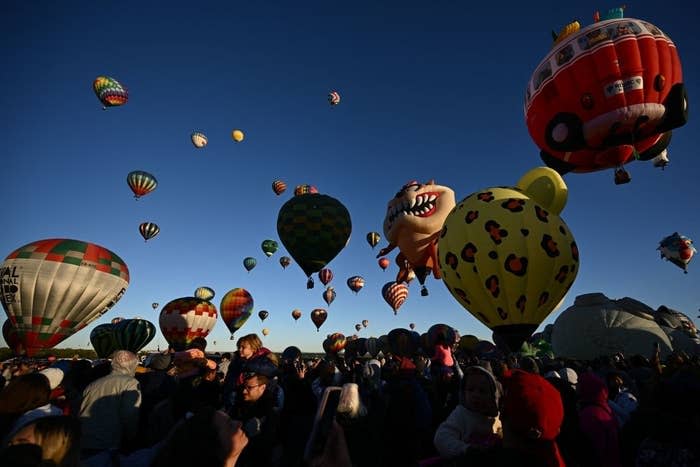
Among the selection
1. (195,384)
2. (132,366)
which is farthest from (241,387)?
(132,366)

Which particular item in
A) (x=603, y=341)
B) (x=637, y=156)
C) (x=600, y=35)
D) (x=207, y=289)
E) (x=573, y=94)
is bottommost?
(x=603, y=341)

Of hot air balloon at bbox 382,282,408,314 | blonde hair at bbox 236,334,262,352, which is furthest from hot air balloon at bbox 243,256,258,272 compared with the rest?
blonde hair at bbox 236,334,262,352

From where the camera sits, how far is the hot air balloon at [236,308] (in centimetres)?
2559

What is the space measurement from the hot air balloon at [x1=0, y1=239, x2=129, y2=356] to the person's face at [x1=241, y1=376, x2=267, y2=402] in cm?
1468

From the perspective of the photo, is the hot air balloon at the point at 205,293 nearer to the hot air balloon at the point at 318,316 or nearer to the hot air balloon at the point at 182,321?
the hot air balloon at the point at 318,316

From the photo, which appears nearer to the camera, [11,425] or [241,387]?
[11,425]

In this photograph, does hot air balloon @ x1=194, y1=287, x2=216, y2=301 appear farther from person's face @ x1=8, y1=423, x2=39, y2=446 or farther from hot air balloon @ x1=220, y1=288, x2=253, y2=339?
person's face @ x1=8, y1=423, x2=39, y2=446

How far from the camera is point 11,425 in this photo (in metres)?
2.66

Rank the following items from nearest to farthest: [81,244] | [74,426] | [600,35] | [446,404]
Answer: [74,426], [446,404], [600,35], [81,244]

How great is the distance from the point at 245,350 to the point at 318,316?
96.3 feet

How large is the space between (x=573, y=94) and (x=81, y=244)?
18.9 metres

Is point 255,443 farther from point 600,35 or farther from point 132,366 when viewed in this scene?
point 600,35

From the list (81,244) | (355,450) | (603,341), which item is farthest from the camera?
(603,341)

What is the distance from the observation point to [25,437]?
1.67 meters
